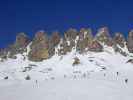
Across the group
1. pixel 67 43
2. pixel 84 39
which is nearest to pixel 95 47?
pixel 84 39

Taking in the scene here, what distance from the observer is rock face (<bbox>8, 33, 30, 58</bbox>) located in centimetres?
18275

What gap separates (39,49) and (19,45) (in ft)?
71.7

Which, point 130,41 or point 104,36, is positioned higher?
point 104,36

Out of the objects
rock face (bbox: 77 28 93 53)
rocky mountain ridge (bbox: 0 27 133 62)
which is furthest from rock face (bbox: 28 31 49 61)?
rock face (bbox: 77 28 93 53)

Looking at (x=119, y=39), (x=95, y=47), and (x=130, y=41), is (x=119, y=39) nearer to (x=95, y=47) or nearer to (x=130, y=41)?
(x=130, y=41)

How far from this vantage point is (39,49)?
173 metres

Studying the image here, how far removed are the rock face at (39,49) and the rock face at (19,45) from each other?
8.88 m

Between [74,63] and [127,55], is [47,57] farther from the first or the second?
[127,55]

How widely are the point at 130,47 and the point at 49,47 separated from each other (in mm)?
47719

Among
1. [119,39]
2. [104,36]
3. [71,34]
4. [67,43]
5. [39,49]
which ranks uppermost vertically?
[71,34]

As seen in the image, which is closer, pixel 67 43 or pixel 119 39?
pixel 67 43

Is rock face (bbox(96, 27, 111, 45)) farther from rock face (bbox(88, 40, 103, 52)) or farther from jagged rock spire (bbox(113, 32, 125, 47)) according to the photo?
rock face (bbox(88, 40, 103, 52))

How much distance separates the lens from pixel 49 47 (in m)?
174

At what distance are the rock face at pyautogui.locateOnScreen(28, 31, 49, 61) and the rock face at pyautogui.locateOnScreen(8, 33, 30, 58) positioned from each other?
8875mm
